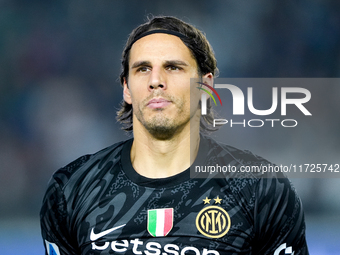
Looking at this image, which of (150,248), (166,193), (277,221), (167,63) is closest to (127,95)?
(167,63)

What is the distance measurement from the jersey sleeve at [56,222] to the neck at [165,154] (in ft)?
2.24

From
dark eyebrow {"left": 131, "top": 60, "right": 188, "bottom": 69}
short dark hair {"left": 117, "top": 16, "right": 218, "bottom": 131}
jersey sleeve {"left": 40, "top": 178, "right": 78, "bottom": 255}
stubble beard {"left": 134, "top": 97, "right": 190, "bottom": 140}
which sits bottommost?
jersey sleeve {"left": 40, "top": 178, "right": 78, "bottom": 255}

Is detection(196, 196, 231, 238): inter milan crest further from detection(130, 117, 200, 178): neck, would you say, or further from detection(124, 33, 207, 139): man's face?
detection(124, 33, 207, 139): man's face

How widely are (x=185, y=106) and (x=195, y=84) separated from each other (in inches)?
10.5

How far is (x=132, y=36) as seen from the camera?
3197 millimetres

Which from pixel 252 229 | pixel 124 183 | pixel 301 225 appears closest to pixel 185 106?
pixel 124 183

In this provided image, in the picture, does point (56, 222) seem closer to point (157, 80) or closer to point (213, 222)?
point (213, 222)

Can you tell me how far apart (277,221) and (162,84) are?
1337 millimetres

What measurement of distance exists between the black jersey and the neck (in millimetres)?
71

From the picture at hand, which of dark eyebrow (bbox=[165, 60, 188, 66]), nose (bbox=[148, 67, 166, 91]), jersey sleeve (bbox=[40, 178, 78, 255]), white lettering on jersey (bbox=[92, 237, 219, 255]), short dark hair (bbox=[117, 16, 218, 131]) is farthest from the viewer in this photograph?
short dark hair (bbox=[117, 16, 218, 131])

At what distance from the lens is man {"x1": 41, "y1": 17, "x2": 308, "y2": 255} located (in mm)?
2613

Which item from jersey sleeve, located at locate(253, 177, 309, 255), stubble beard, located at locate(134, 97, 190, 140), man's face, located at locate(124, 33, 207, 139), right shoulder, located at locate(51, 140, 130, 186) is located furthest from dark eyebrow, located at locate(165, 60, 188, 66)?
jersey sleeve, located at locate(253, 177, 309, 255)

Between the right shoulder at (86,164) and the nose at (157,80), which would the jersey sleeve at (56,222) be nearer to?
the right shoulder at (86,164)

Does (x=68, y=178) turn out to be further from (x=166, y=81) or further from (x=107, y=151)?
(x=166, y=81)
